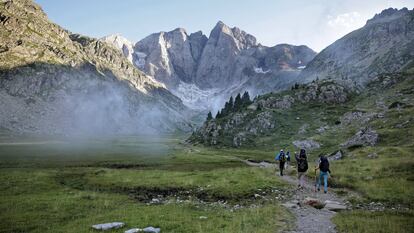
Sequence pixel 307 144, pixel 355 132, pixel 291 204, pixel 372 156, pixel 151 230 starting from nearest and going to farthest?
pixel 151 230
pixel 291 204
pixel 372 156
pixel 355 132
pixel 307 144

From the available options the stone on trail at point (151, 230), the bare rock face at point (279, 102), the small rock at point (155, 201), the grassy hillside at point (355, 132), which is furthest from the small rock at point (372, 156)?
the bare rock face at point (279, 102)

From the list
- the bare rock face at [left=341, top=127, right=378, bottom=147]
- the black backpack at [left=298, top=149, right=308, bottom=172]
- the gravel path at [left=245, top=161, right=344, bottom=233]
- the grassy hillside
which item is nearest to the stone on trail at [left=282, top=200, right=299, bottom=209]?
the gravel path at [left=245, top=161, right=344, bottom=233]

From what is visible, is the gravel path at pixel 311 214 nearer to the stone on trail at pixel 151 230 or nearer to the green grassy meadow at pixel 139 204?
the green grassy meadow at pixel 139 204

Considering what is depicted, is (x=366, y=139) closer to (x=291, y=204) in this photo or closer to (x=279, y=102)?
(x=291, y=204)

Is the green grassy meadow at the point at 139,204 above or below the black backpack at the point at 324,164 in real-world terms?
below

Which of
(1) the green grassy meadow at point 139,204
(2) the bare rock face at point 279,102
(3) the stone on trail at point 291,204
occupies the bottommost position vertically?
(1) the green grassy meadow at point 139,204


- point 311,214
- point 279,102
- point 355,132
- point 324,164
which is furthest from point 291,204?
point 279,102

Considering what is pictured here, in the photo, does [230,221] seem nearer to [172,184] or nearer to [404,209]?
[404,209]

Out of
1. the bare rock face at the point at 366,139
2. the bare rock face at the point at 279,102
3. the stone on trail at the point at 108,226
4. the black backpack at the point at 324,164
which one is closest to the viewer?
the stone on trail at the point at 108,226

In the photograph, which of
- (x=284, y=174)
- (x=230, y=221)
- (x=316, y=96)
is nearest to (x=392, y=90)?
(x=316, y=96)

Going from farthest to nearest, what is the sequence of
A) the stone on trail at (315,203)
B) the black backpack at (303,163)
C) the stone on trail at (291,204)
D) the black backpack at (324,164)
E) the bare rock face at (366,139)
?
1. the bare rock face at (366,139)
2. the black backpack at (303,163)
3. the black backpack at (324,164)
4. the stone on trail at (291,204)
5. the stone on trail at (315,203)

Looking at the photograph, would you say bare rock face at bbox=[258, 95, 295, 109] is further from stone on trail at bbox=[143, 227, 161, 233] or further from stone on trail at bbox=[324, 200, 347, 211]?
stone on trail at bbox=[143, 227, 161, 233]

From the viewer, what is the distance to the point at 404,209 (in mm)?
24266

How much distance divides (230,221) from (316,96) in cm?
15505
